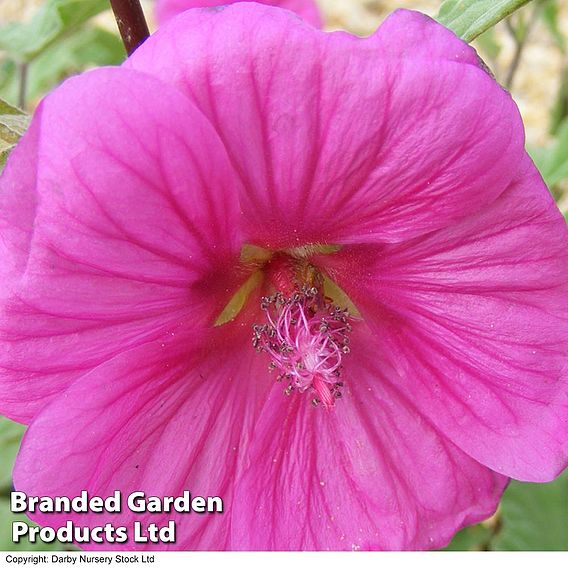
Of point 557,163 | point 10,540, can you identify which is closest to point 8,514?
point 10,540

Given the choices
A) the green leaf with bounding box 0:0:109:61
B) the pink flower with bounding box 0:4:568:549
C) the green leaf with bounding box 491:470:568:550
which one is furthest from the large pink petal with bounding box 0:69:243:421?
the green leaf with bounding box 491:470:568:550

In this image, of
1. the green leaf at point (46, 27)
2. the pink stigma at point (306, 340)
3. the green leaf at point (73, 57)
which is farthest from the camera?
the green leaf at point (73, 57)

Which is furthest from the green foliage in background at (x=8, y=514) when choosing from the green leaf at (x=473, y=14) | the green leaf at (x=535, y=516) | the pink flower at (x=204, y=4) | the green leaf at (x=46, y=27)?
the green leaf at (x=473, y=14)

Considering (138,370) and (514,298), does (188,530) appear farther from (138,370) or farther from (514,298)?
(514,298)

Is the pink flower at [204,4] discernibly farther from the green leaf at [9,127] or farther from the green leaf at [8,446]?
the green leaf at [8,446]

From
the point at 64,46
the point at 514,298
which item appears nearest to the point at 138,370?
the point at 514,298

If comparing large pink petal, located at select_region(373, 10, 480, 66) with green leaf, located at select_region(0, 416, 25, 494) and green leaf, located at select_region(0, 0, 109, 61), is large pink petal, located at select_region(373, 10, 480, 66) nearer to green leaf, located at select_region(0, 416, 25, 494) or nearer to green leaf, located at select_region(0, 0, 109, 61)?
green leaf, located at select_region(0, 0, 109, 61)

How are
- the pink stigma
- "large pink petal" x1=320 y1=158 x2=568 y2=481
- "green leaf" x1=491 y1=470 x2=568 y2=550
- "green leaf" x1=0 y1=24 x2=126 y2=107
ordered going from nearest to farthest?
"large pink petal" x1=320 y1=158 x2=568 y2=481 < the pink stigma < "green leaf" x1=491 y1=470 x2=568 y2=550 < "green leaf" x1=0 y1=24 x2=126 y2=107
